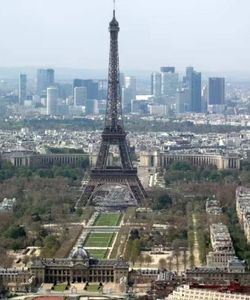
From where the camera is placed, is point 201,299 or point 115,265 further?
point 115,265

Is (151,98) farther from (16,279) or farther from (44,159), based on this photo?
(16,279)

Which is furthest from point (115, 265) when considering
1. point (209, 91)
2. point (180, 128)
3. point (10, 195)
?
point (209, 91)

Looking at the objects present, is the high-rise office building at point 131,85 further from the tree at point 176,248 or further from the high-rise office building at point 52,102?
the tree at point 176,248

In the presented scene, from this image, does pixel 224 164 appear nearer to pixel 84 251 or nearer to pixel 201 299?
pixel 84 251

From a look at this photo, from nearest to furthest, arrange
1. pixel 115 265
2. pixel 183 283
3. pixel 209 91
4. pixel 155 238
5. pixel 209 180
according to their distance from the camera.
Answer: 1. pixel 183 283
2. pixel 115 265
3. pixel 155 238
4. pixel 209 180
5. pixel 209 91

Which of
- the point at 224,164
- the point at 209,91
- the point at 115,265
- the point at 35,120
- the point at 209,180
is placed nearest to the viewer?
the point at 115,265

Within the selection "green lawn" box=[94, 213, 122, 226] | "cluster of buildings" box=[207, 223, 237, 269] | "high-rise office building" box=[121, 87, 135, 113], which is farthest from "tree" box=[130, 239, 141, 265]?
"high-rise office building" box=[121, 87, 135, 113]
